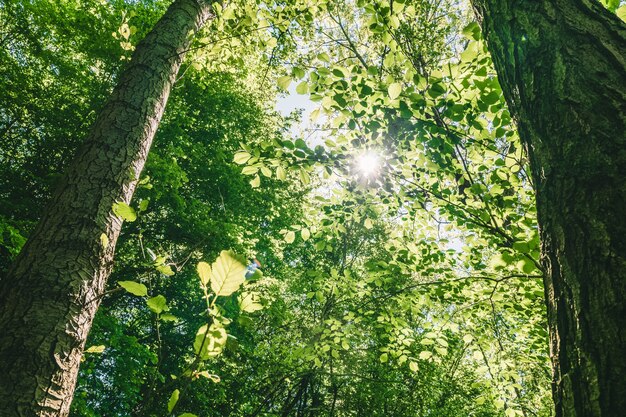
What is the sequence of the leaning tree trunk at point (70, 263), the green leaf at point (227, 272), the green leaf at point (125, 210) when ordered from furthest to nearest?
the leaning tree trunk at point (70, 263)
the green leaf at point (125, 210)
the green leaf at point (227, 272)

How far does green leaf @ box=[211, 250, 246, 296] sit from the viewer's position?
2.40 feet

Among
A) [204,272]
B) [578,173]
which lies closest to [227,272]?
[204,272]

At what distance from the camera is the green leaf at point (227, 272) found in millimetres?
732

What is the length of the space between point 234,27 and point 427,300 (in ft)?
12.0

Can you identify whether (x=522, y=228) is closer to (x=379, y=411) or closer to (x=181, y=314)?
(x=379, y=411)

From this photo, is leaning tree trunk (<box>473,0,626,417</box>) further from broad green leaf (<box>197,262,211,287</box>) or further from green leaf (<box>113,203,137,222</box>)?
green leaf (<box>113,203,137,222</box>)

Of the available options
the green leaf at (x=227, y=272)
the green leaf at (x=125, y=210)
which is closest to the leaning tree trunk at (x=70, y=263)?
the green leaf at (x=125, y=210)

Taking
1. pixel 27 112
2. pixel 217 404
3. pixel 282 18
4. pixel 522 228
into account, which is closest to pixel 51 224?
pixel 282 18

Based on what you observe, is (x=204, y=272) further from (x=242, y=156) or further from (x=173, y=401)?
(x=242, y=156)

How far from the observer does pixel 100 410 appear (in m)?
8.84

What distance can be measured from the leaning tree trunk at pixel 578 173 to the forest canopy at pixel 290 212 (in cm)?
2

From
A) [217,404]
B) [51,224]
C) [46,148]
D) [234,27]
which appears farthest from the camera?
[46,148]

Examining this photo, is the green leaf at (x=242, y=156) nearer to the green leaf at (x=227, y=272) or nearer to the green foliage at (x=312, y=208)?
the green foliage at (x=312, y=208)

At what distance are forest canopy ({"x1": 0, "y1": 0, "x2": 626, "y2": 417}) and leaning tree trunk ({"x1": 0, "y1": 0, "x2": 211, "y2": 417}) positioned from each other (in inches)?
0.6
